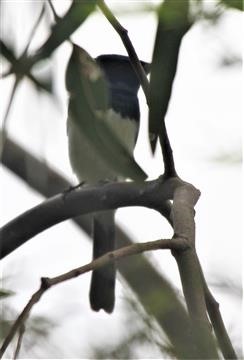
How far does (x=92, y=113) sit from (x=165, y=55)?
109 millimetres

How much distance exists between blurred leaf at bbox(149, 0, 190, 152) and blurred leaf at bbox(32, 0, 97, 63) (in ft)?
0.19

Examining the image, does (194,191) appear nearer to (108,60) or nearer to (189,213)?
(189,213)

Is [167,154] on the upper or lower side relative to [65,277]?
upper

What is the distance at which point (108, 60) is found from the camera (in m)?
2.30

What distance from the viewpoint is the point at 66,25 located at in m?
0.69

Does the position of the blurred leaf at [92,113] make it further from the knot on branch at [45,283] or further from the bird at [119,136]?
the bird at [119,136]

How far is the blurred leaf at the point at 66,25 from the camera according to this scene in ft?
2.23

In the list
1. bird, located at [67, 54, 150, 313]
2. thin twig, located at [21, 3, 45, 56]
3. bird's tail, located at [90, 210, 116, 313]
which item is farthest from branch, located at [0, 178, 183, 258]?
bird's tail, located at [90, 210, 116, 313]

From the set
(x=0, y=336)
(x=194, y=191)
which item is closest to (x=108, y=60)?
(x=194, y=191)

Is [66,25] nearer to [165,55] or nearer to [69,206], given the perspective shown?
[165,55]

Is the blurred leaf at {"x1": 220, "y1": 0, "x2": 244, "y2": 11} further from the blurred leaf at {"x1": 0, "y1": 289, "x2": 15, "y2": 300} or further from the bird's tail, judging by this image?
the bird's tail

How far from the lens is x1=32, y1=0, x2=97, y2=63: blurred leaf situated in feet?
2.23

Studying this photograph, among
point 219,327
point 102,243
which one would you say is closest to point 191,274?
point 219,327

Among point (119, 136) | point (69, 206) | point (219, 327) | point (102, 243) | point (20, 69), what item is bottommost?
point (219, 327)
